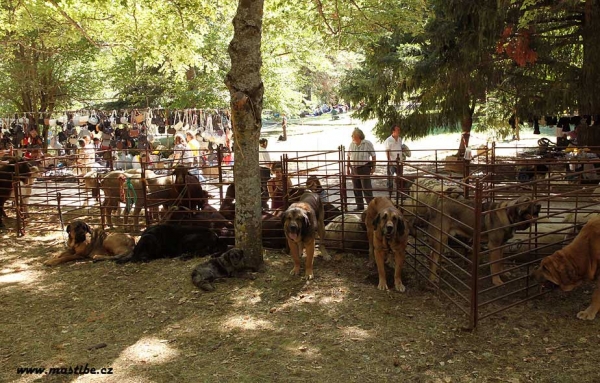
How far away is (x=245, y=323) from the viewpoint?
6242 mm

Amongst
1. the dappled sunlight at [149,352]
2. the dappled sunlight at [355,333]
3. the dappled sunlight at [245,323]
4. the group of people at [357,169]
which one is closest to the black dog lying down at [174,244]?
the group of people at [357,169]

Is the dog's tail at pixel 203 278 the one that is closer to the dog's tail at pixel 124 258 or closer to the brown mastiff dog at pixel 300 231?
the brown mastiff dog at pixel 300 231

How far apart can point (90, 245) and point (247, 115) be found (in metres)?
3.84

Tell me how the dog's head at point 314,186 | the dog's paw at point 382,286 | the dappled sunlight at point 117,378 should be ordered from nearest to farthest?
the dappled sunlight at point 117,378
the dog's paw at point 382,286
the dog's head at point 314,186

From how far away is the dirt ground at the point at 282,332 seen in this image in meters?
5.08

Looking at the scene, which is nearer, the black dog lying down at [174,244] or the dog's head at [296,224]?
the dog's head at [296,224]

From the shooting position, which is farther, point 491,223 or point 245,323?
point 491,223

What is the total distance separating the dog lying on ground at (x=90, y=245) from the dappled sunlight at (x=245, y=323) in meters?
3.48

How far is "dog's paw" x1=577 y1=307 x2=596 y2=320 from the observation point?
5.91 m

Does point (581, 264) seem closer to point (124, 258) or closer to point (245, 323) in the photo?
point (245, 323)

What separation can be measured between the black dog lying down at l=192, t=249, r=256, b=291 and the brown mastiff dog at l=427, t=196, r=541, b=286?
2.74m

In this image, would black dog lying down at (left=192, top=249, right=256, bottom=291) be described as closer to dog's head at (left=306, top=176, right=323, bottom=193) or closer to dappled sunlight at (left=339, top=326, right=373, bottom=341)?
dog's head at (left=306, top=176, right=323, bottom=193)

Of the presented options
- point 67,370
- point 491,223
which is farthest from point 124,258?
point 491,223

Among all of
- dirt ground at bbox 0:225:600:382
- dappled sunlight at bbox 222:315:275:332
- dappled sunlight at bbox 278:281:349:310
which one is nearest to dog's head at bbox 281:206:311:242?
dirt ground at bbox 0:225:600:382
